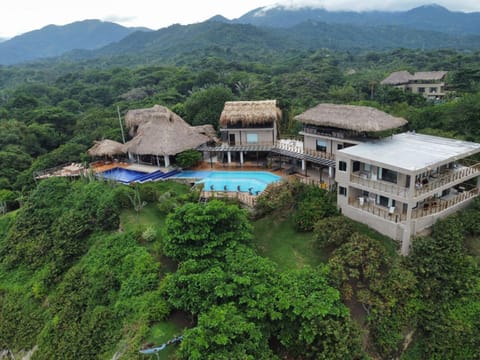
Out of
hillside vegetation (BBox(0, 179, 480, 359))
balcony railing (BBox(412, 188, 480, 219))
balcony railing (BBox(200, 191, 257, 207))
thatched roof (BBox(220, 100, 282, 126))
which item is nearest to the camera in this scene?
hillside vegetation (BBox(0, 179, 480, 359))

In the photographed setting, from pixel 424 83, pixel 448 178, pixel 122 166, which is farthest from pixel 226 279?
pixel 424 83

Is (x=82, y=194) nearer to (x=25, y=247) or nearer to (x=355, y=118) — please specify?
(x=25, y=247)

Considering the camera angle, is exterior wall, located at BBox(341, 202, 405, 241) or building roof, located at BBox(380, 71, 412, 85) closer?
exterior wall, located at BBox(341, 202, 405, 241)

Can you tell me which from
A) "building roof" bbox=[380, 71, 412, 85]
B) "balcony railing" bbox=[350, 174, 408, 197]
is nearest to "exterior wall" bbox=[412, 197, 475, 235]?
"balcony railing" bbox=[350, 174, 408, 197]

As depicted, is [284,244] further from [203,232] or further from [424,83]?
Result: [424,83]

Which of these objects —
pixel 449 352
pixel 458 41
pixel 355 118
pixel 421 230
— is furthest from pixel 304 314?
pixel 458 41

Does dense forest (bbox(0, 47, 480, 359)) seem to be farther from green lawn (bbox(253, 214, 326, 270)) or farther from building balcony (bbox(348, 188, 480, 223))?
building balcony (bbox(348, 188, 480, 223))
